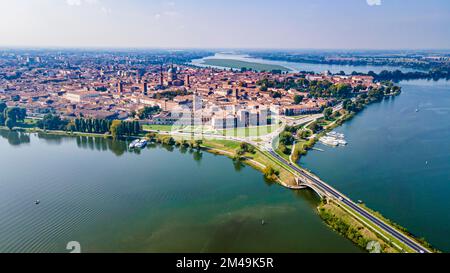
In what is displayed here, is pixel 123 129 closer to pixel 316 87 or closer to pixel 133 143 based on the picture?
pixel 133 143

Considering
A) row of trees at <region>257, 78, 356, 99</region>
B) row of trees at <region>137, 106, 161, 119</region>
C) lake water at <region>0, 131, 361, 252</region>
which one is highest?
row of trees at <region>257, 78, 356, 99</region>

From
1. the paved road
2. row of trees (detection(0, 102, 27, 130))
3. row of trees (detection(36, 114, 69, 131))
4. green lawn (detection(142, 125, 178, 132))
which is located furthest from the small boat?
row of trees (detection(0, 102, 27, 130))

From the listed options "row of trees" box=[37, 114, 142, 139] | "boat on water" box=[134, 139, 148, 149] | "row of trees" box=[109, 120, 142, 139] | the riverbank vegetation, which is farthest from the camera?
"row of trees" box=[37, 114, 142, 139]

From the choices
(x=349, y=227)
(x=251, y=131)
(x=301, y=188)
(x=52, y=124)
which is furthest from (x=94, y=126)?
(x=349, y=227)

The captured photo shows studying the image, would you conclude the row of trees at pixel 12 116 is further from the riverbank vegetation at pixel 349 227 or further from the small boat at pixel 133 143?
the riverbank vegetation at pixel 349 227

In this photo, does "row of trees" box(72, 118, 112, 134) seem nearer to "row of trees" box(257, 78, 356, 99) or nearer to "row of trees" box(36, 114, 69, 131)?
"row of trees" box(36, 114, 69, 131)

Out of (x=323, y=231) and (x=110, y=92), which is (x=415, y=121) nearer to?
(x=323, y=231)

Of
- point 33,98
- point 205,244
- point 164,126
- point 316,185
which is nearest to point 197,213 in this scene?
point 205,244
